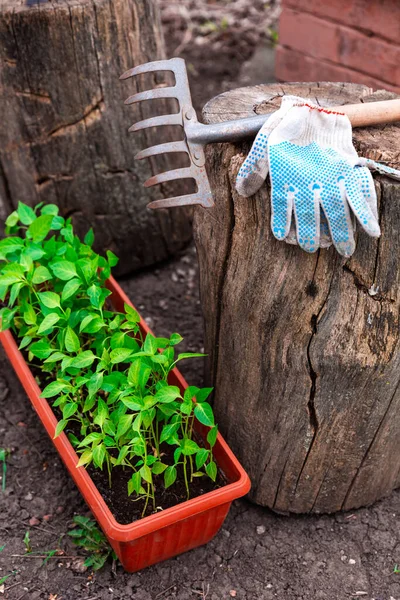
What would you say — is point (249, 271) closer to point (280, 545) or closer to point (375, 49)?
point (280, 545)

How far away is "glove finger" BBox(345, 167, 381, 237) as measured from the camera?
158 centimetres

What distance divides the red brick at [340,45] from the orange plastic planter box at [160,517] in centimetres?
219

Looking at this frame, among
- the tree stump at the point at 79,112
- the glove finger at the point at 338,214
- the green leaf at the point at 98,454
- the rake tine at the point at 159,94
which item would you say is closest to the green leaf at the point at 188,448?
the green leaf at the point at 98,454

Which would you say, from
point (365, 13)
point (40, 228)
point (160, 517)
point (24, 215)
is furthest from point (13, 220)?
→ point (365, 13)

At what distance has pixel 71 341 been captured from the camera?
1961 mm

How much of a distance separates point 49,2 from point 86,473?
5.56 ft

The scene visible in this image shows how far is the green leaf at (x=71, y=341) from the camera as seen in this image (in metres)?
1.95

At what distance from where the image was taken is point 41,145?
106 inches

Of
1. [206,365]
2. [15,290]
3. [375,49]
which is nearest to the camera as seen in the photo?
[15,290]

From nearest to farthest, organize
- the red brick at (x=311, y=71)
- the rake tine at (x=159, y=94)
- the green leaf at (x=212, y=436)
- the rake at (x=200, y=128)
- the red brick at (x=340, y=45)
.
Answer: the rake at (x=200, y=128) → the rake tine at (x=159, y=94) → the green leaf at (x=212, y=436) → the red brick at (x=340, y=45) → the red brick at (x=311, y=71)

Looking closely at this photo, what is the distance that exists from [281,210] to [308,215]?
0.07 meters

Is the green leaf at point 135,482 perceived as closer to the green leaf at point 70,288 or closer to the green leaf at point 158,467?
the green leaf at point 158,467

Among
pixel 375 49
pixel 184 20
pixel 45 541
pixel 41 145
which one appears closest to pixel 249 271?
pixel 45 541

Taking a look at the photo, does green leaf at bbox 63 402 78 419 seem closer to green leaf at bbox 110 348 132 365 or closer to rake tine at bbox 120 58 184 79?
green leaf at bbox 110 348 132 365
